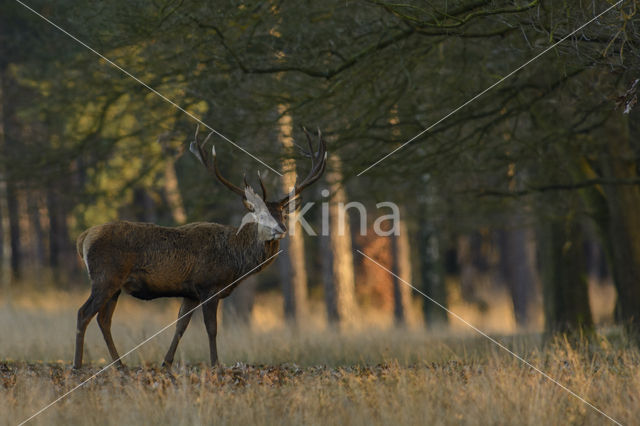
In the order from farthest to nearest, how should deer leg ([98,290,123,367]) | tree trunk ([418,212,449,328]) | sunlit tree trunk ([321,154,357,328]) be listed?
tree trunk ([418,212,449,328]) → sunlit tree trunk ([321,154,357,328]) → deer leg ([98,290,123,367])

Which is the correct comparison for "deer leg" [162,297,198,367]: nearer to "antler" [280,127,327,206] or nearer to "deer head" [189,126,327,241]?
"deer head" [189,126,327,241]

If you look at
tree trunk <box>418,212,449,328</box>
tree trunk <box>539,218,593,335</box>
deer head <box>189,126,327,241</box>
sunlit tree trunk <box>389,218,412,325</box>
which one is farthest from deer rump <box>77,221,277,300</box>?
tree trunk <box>418,212,449,328</box>

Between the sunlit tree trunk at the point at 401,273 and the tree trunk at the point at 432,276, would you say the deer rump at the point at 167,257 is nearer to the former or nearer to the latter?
the sunlit tree trunk at the point at 401,273

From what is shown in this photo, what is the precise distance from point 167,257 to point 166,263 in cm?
6

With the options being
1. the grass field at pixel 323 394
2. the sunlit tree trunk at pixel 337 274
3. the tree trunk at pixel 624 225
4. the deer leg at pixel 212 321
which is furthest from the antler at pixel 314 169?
the sunlit tree trunk at pixel 337 274

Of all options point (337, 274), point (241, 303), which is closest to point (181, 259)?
point (337, 274)

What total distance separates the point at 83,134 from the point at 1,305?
10369 millimetres

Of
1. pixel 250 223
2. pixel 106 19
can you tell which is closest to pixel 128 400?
pixel 250 223

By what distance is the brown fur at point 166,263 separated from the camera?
820 centimetres

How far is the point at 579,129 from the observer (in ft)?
33.9

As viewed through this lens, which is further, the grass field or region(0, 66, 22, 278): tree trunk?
region(0, 66, 22, 278): tree trunk

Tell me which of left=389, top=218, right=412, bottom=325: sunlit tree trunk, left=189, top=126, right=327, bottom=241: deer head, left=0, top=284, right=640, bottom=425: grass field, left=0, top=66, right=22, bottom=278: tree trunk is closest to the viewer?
left=0, top=284, right=640, bottom=425: grass field

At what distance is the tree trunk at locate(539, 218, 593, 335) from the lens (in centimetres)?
1272

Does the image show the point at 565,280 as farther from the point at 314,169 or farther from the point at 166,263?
the point at 166,263
